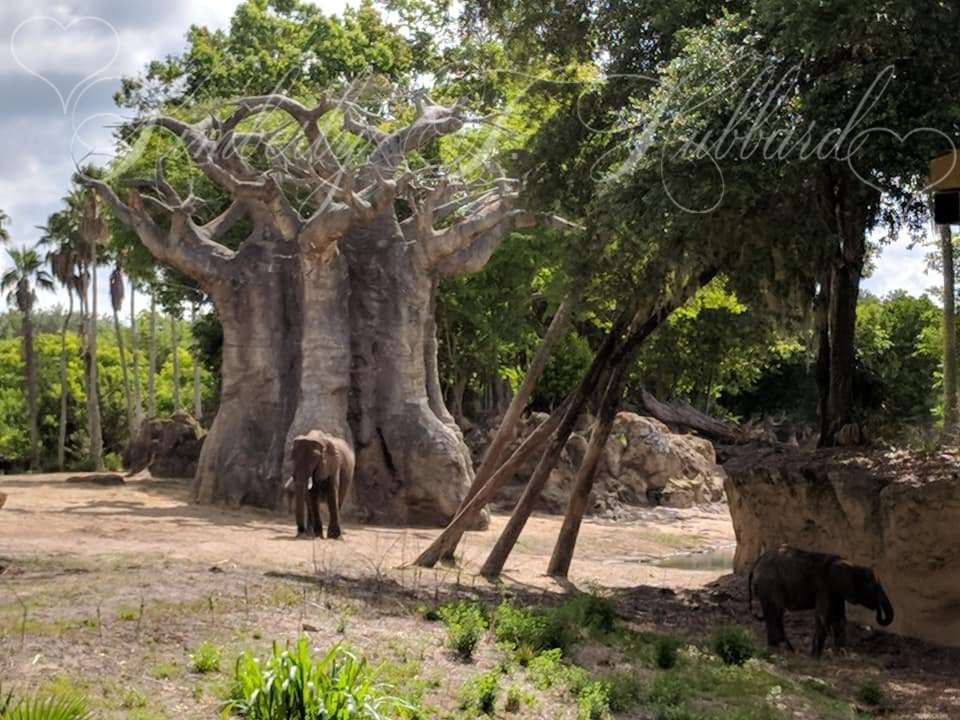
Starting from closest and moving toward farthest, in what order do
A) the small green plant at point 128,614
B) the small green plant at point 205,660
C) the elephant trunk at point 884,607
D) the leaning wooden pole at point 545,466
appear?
the small green plant at point 205,660
the small green plant at point 128,614
the elephant trunk at point 884,607
the leaning wooden pole at point 545,466

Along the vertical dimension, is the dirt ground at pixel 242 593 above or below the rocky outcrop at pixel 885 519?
below

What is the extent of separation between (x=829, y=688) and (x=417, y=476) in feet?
48.8

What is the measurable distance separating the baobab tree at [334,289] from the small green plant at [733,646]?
509 inches

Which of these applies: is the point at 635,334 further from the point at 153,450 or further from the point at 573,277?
the point at 153,450

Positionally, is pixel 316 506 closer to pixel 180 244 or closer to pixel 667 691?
pixel 180 244

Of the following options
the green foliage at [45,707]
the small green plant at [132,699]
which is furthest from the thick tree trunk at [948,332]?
the green foliage at [45,707]

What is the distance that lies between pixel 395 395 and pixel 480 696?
17.6 m

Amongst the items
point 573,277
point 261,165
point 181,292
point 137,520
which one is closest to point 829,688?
point 573,277

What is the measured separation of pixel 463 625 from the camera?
34.8ft

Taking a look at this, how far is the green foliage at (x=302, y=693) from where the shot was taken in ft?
23.9

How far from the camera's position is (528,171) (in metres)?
16.8

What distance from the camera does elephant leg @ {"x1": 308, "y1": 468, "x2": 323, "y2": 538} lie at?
19906 millimetres

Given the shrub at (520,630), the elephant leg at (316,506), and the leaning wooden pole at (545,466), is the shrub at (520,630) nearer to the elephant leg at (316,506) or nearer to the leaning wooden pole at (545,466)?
the leaning wooden pole at (545,466)

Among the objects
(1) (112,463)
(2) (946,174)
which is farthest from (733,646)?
(1) (112,463)
